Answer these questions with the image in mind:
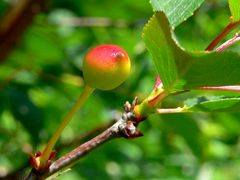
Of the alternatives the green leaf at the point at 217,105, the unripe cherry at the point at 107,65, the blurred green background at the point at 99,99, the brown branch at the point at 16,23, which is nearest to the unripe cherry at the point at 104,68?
the unripe cherry at the point at 107,65

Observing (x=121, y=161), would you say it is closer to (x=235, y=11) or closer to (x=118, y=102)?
(x=118, y=102)

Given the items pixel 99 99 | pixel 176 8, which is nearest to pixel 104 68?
pixel 176 8

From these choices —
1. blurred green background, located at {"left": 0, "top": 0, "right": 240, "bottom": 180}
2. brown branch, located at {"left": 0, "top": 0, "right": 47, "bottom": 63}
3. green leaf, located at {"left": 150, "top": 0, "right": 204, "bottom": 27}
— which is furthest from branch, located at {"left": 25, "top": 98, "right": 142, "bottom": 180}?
brown branch, located at {"left": 0, "top": 0, "right": 47, "bottom": 63}

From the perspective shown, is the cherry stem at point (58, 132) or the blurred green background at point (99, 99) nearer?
the cherry stem at point (58, 132)

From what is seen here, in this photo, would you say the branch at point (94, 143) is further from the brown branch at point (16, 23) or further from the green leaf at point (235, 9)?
the brown branch at point (16, 23)

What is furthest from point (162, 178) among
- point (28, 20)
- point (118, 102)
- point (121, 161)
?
point (28, 20)

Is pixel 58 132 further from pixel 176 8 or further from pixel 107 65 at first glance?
pixel 176 8

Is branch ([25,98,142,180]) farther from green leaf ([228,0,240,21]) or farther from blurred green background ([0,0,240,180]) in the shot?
blurred green background ([0,0,240,180])
